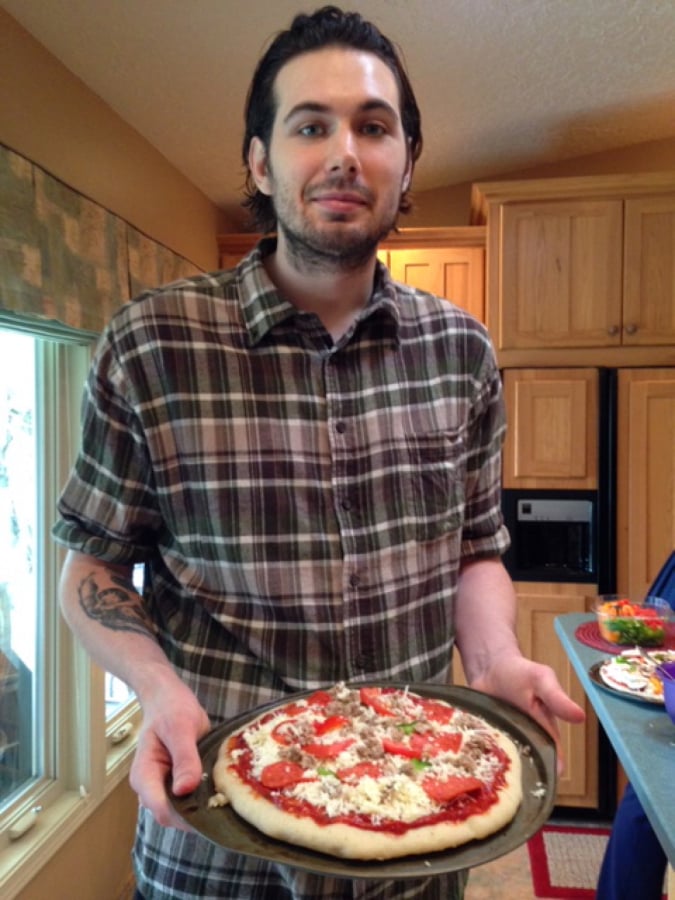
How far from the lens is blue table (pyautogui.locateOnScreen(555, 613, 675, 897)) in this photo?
114 centimetres

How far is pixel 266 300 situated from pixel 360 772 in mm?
673

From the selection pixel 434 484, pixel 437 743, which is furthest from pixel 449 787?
pixel 434 484

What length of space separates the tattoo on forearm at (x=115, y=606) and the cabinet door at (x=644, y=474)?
7.57 ft

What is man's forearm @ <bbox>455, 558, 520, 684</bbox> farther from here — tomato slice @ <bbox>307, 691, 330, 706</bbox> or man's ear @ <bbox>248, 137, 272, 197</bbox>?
man's ear @ <bbox>248, 137, 272, 197</bbox>

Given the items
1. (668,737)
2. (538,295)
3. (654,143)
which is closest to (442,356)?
(668,737)

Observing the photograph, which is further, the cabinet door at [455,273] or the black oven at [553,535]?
the cabinet door at [455,273]

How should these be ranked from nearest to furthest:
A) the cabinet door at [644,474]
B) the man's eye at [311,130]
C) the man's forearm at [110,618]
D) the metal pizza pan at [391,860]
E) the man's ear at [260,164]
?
the metal pizza pan at [391,860]
the man's forearm at [110,618]
the man's eye at [311,130]
the man's ear at [260,164]
the cabinet door at [644,474]

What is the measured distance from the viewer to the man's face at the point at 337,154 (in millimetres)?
975

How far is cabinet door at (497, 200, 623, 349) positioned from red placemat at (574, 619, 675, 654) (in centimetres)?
124

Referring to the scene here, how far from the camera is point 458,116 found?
2658 millimetres

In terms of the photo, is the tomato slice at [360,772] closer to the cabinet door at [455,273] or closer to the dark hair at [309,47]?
the dark hair at [309,47]

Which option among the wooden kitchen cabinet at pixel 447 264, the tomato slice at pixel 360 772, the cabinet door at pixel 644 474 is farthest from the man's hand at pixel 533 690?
the wooden kitchen cabinet at pixel 447 264

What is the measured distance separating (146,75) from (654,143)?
2.52 m

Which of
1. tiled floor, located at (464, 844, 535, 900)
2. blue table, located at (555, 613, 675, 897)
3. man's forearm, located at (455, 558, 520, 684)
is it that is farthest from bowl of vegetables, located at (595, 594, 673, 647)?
man's forearm, located at (455, 558, 520, 684)
